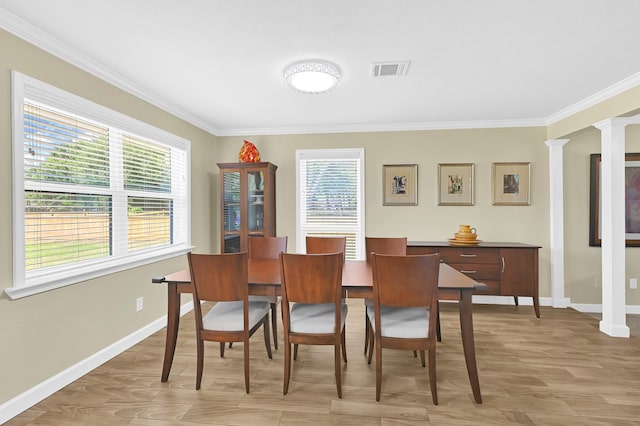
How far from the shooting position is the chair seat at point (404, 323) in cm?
202

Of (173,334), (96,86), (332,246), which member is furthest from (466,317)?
(96,86)

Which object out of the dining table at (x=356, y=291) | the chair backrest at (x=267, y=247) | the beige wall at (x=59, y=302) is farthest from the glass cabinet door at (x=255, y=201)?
the dining table at (x=356, y=291)

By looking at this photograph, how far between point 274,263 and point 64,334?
1552 millimetres

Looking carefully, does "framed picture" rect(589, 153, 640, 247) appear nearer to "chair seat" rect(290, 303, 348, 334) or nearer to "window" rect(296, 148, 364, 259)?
"window" rect(296, 148, 364, 259)

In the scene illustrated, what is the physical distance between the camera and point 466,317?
2.02 m

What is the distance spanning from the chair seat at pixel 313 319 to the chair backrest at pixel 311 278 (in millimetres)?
202

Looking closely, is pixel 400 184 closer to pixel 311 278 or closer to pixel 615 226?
pixel 615 226

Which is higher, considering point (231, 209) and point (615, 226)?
point (231, 209)

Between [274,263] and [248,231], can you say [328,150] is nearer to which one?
[248,231]

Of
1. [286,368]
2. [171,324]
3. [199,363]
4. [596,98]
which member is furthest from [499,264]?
[171,324]

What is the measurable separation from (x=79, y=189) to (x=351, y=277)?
2147 millimetres

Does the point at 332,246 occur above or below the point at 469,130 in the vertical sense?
below

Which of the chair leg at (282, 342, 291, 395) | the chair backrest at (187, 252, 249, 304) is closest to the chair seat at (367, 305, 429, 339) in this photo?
the chair leg at (282, 342, 291, 395)

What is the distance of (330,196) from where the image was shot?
438 cm
